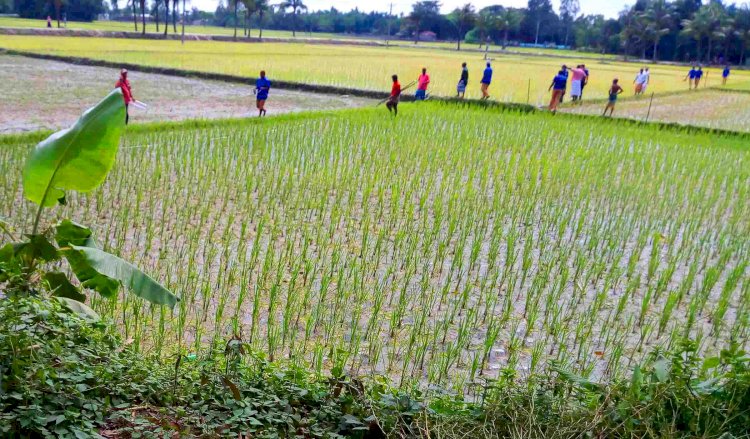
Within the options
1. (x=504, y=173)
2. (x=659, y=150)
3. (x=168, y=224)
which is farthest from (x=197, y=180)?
(x=659, y=150)

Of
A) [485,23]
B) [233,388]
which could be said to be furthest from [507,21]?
[233,388]

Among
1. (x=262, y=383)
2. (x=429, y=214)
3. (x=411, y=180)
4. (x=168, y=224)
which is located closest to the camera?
(x=262, y=383)

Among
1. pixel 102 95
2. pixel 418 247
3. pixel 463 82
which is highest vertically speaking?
pixel 463 82

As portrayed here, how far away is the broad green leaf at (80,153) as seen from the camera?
281 cm

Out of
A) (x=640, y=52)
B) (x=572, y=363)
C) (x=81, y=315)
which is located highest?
(x=640, y=52)

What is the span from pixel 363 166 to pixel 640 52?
152 feet

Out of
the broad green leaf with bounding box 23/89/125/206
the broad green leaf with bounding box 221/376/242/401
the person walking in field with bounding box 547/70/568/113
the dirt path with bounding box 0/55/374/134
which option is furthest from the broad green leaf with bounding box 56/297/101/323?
the person walking in field with bounding box 547/70/568/113

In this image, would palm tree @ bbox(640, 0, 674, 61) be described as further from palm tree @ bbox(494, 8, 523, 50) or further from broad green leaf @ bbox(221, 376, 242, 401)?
broad green leaf @ bbox(221, 376, 242, 401)

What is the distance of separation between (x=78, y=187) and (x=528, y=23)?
215 ft

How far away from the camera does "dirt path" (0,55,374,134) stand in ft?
34.0

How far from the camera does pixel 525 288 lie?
455 cm

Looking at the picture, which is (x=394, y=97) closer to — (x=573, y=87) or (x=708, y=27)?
(x=573, y=87)

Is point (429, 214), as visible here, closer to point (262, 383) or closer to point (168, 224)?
point (168, 224)

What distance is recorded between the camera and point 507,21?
2267 inches
